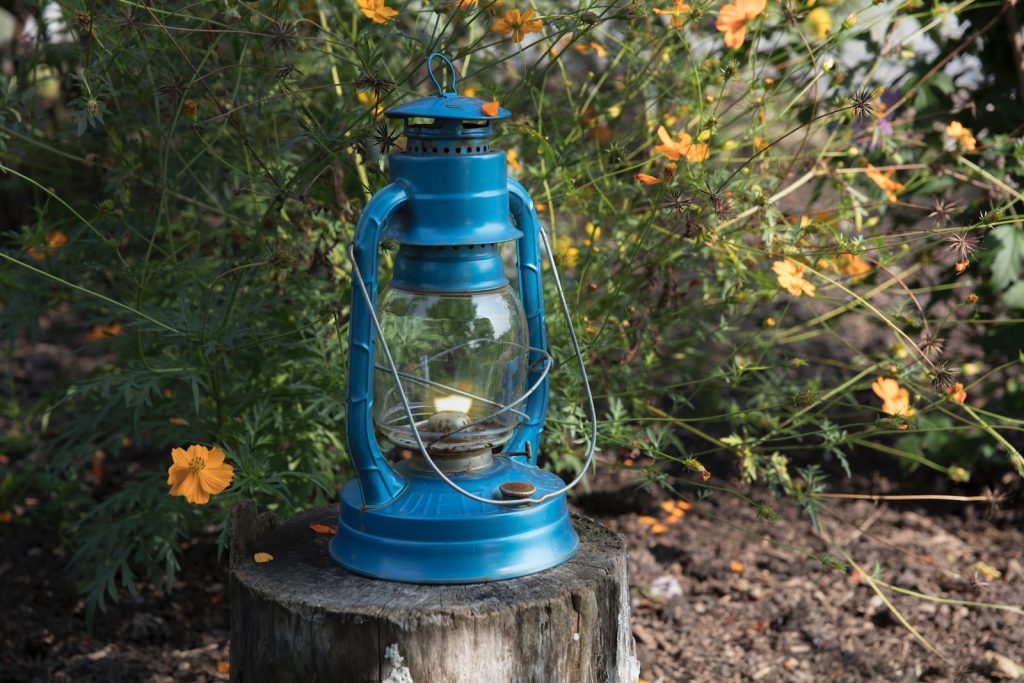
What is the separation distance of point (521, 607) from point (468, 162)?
2.49ft

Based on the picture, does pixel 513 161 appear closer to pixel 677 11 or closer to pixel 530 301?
pixel 677 11

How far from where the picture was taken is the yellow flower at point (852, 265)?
9.60 ft

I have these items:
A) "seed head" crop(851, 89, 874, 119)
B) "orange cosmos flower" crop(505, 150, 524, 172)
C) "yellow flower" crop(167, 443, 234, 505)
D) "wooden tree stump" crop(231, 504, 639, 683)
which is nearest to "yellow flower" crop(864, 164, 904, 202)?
"seed head" crop(851, 89, 874, 119)

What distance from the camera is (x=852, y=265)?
2965 mm

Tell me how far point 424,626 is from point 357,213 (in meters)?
1.24

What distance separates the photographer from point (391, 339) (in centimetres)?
227

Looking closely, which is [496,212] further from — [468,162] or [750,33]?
[750,33]

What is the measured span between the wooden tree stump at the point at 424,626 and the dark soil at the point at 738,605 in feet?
3.27

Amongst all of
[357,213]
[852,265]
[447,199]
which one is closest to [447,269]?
[447,199]

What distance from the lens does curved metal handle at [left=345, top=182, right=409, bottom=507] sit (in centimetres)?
189

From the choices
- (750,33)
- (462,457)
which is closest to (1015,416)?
(750,33)

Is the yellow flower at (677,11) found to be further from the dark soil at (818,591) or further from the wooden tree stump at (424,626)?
the dark soil at (818,591)

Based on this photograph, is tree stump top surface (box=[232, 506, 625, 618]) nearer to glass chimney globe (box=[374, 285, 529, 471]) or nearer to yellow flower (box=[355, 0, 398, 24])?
glass chimney globe (box=[374, 285, 529, 471])

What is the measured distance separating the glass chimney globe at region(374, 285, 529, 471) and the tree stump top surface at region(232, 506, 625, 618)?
10.0 inches
